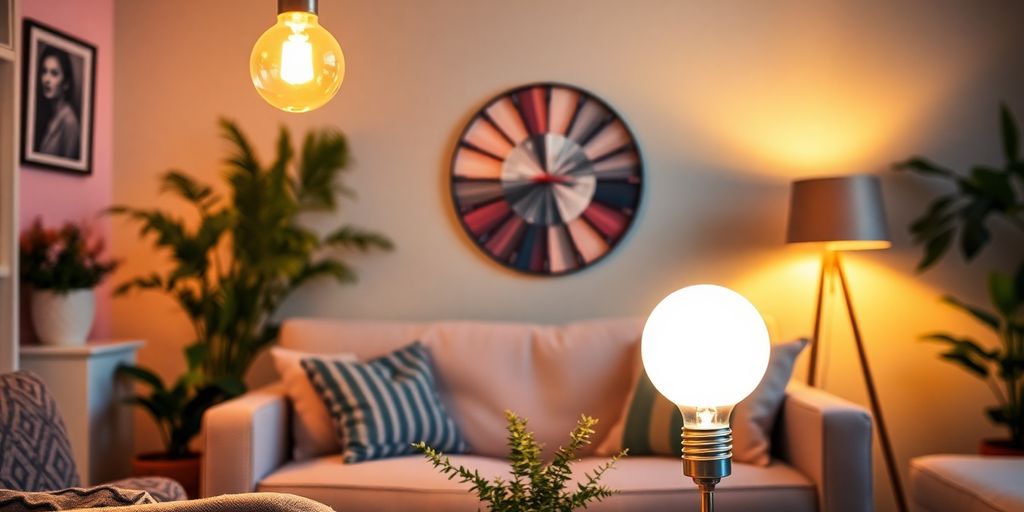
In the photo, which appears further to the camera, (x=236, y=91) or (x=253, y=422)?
(x=236, y=91)

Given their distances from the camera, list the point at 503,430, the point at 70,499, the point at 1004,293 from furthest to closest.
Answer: the point at 1004,293 → the point at 503,430 → the point at 70,499

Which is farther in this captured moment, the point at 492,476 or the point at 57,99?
the point at 57,99

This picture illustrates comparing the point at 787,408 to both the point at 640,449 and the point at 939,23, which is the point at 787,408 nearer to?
the point at 640,449

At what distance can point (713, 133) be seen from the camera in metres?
4.05

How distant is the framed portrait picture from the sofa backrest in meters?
1.10

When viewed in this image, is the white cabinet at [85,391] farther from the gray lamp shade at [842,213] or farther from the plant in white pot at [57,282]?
the gray lamp shade at [842,213]

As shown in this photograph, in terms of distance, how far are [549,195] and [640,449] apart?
3.77 feet

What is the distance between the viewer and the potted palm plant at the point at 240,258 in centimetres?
378

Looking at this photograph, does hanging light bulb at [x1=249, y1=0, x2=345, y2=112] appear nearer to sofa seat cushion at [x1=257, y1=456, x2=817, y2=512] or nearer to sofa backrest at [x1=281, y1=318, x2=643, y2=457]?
sofa seat cushion at [x1=257, y1=456, x2=817, y2=512]

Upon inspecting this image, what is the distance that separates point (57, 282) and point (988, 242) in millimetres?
3494

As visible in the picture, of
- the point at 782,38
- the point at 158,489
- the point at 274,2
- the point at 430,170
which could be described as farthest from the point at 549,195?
the point at 158,489

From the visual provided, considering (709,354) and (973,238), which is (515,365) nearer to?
(973,238)

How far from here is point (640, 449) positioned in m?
3.35

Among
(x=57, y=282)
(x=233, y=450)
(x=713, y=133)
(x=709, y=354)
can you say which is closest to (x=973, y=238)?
(x=713, y=133)
